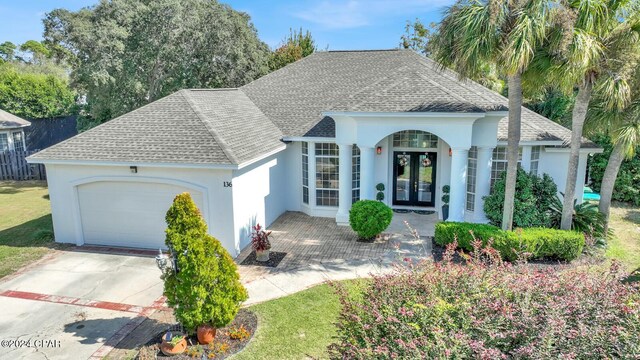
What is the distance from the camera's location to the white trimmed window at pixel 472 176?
15742 millimetres

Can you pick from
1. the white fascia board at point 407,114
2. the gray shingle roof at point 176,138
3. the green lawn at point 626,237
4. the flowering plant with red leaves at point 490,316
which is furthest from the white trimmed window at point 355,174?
the flowering plant with red leaves at point 490,316

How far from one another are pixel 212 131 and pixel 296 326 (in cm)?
746

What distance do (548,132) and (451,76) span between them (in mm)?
5229

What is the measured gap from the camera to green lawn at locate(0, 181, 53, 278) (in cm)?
1333

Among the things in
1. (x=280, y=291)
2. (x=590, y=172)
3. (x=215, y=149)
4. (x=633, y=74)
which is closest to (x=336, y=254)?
(x=280, y=291)

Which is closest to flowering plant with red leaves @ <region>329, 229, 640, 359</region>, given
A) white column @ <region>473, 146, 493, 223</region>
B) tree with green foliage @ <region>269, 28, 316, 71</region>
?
white column @ <region>473, 146, 493, 223</region>

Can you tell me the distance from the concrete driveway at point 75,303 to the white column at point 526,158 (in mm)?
13300

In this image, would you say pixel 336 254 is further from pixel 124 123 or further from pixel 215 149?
pixel 124 123

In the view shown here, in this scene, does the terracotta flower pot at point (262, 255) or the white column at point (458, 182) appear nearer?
the terracotta flower pot at point (262, 255)

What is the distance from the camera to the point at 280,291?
10773 millimetres

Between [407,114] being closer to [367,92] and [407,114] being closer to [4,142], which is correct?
[367,92]

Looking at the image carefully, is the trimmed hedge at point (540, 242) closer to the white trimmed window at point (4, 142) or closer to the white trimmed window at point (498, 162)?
the white trimmed window at point (498, 162)

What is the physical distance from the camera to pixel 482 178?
15391 mm

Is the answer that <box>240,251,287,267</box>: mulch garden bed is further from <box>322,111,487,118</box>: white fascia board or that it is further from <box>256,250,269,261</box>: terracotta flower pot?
<box>322,111,487,118</box>: white fascia board
